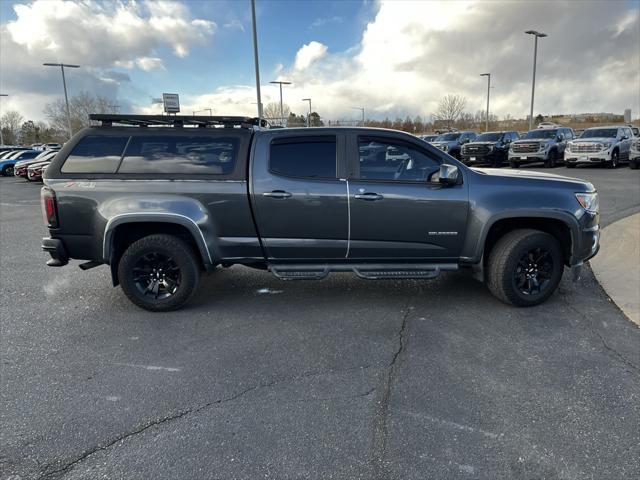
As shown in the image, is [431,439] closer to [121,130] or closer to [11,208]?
[121,130]

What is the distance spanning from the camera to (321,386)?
3.22 meters

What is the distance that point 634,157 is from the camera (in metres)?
18.7

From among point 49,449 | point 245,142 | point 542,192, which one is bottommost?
point 49,449

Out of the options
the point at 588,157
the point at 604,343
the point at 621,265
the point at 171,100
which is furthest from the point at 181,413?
the point at 588,157

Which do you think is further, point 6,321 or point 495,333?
point 6,321

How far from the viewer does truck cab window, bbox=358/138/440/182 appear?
4559mm

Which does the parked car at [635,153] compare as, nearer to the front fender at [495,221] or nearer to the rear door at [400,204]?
the front fender at [495,221]

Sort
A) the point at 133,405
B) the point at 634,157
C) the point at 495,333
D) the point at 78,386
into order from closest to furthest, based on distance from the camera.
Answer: the point at 133,405 < the point at 78,386 < the point at 495,333 < the point at 634,157

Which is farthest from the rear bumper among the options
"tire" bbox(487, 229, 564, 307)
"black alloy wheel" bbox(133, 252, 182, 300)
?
"tire" bbox(487, 229, 564, 307)

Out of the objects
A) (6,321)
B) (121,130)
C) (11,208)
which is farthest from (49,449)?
(11,208)

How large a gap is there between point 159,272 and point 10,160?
31239mm

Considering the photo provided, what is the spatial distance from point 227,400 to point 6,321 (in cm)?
296

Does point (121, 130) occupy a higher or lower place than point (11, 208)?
higher

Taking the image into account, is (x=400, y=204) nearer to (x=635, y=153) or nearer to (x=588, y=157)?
(x=635, y=153)
